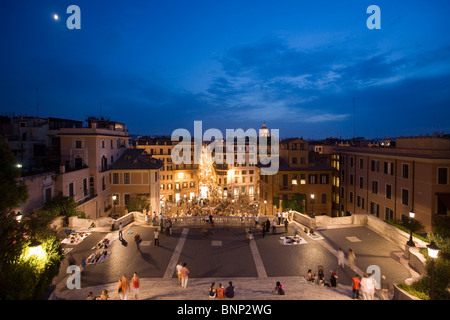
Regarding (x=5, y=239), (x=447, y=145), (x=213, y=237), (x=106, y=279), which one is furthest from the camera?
(x=447, y=145)

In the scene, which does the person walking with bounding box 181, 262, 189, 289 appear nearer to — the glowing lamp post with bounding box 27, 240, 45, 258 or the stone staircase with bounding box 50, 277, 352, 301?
the stone staircase with bounding box 50, 277, 352, 301

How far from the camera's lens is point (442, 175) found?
80.8 ft

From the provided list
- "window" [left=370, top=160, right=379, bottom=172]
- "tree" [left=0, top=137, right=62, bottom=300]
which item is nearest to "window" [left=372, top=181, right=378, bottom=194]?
"window" [left=370, top=160, right=379, bottom=172]

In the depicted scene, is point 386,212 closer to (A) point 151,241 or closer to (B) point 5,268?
(A) point 151,241

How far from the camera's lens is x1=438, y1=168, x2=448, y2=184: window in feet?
80.5

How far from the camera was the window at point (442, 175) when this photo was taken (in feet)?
80.5

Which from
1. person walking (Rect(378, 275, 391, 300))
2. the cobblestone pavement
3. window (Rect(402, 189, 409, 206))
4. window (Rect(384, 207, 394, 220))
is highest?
window (Rect(402, 189, 409, 206))

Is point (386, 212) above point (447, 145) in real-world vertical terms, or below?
below

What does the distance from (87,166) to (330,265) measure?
108ft

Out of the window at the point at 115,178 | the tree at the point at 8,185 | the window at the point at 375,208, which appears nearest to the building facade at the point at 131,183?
the window at the point at 115,178

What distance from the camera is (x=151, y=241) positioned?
19391 millimetres

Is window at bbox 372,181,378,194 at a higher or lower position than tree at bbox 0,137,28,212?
lower
